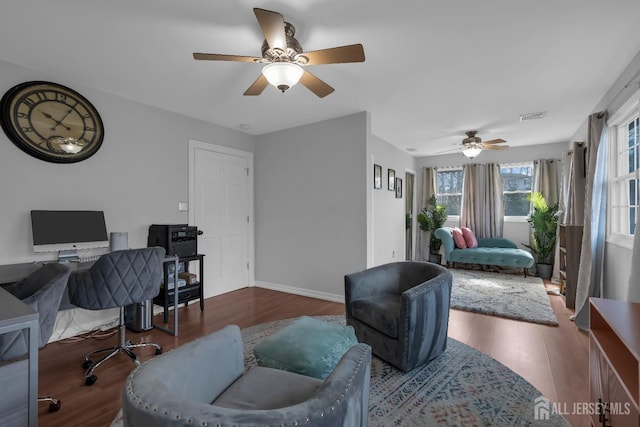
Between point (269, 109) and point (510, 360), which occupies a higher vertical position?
point (269, 109)

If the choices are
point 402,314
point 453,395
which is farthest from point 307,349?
point 453,395

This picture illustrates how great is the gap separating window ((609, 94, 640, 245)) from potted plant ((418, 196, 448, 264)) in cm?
337

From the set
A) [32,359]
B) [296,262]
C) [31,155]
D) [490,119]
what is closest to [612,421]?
[32,359]

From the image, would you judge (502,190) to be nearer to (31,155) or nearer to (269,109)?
(269,109)

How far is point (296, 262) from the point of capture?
4.29 metres

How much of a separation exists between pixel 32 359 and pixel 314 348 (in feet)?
4.08

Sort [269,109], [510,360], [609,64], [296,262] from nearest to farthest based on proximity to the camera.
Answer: [510,360]
[609,64]
[269,109]
[296,262]

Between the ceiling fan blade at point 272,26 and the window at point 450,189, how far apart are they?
5821 millimetres

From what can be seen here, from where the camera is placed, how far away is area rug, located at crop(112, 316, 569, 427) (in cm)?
168

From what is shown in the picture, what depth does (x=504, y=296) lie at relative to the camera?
13.2ft

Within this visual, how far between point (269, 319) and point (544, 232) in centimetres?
499

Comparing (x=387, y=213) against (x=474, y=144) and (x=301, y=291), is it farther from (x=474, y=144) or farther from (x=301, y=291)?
(x=301, y=291)

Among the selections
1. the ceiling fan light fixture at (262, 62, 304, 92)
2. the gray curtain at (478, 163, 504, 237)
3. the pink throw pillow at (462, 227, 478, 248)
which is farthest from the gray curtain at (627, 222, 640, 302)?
the gray curtain at (478, 163, 504, 237)

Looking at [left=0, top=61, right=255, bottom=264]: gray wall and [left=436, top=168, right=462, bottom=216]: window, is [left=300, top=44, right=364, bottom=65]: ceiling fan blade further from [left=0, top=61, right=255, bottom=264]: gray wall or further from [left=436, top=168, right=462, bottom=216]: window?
[left=436, top=168, right=462, bottom=216]: window
